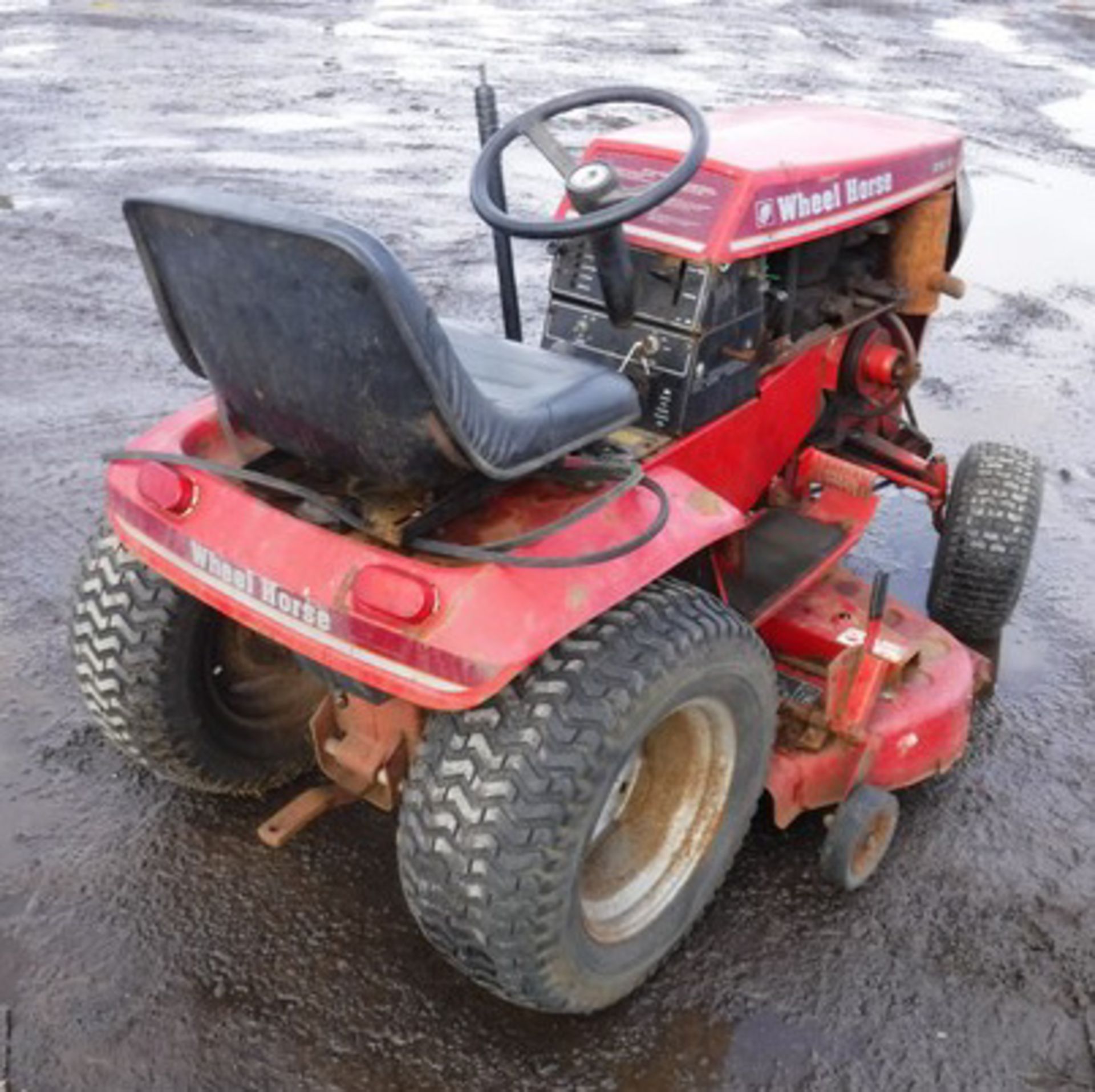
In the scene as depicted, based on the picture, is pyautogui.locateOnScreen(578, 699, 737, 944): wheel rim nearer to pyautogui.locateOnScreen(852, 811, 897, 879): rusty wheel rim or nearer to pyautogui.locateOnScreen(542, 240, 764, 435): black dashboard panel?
pyautogui.locateOnScreen(852, 811, 897, 879): rusty wheel rim

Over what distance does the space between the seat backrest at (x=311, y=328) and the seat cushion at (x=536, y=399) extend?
10cm

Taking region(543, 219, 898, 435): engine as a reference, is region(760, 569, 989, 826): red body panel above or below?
below

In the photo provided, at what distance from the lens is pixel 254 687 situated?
280cm

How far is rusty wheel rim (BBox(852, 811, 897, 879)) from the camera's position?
2650 millimetres

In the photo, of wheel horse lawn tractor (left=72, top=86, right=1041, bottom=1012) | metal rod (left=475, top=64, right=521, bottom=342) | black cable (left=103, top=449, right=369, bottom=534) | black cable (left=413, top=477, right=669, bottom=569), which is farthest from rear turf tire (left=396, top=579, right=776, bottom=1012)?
metal rod (left=475, top=64, right=521, bottom=342)

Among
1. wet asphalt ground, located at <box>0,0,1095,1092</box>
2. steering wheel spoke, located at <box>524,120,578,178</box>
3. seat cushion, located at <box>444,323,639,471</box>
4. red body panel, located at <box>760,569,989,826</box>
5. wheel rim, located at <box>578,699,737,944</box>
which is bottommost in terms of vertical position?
wet asphalt ground, located at <box>0,0,1095,1092</box>

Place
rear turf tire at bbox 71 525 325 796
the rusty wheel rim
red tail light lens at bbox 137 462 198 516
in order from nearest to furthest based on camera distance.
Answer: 1. red tail light lens at bbox 137 462 198 516
2. rear turf tire at bbox 71 525 325 796
3. the rusty wheel rim

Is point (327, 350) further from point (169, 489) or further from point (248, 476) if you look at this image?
point (169, 489)

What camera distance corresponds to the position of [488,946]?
209 cm

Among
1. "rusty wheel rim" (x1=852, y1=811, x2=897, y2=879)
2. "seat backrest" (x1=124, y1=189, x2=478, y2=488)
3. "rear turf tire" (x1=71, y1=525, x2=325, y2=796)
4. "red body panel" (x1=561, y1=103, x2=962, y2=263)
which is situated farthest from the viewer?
"red body panel" (x1=561, y1=103, x2=962, y2=263)

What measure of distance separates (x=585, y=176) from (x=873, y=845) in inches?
58.0

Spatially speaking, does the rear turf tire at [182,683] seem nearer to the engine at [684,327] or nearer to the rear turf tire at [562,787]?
the rear turf tire at [562,787]

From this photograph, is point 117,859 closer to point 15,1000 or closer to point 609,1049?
point 15,1000

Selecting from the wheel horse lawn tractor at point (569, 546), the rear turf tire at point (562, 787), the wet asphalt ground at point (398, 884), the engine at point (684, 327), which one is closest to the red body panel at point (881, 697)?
the wheel horse lawn tractor at point (569, 546)
